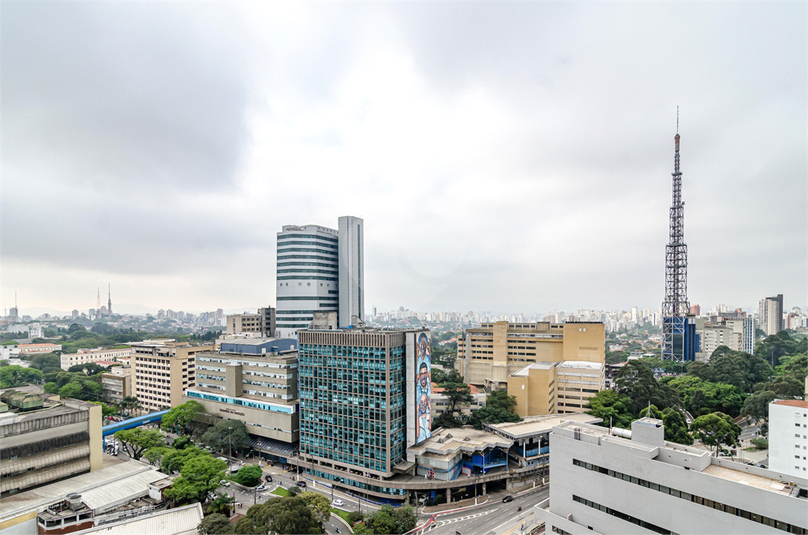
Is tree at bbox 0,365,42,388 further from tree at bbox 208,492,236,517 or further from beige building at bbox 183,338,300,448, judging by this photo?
tree at bbox 208,492,236,517

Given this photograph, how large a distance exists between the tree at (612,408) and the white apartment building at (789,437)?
6.47 meters

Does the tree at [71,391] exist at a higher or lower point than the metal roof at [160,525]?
lower

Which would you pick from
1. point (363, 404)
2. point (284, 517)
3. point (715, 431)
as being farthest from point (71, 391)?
point (715, 431)

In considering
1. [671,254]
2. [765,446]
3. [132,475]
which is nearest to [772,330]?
[671,254]

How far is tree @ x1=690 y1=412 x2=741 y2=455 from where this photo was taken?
75.0 feet

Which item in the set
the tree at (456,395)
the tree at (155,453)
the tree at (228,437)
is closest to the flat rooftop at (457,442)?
the tree at (456,395)

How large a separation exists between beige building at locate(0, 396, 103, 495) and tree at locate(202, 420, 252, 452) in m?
5.45

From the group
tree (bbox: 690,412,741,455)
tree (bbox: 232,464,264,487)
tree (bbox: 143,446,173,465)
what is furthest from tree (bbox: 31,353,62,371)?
tree (bbox: 690,412,741,455)

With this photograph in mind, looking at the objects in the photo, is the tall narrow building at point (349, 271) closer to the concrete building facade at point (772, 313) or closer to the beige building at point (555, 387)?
the beige building at point (555, 387)

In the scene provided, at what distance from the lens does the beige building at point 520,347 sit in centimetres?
3222

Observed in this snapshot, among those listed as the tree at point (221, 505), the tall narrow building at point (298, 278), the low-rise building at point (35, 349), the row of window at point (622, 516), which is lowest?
the low-rise building at point (35, 349)

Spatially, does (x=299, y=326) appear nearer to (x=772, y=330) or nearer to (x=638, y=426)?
(x=638, y=426)

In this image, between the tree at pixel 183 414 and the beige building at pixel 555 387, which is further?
the beige building at pixel 555 387

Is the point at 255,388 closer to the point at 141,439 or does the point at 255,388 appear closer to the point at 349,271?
the point at 141,439
